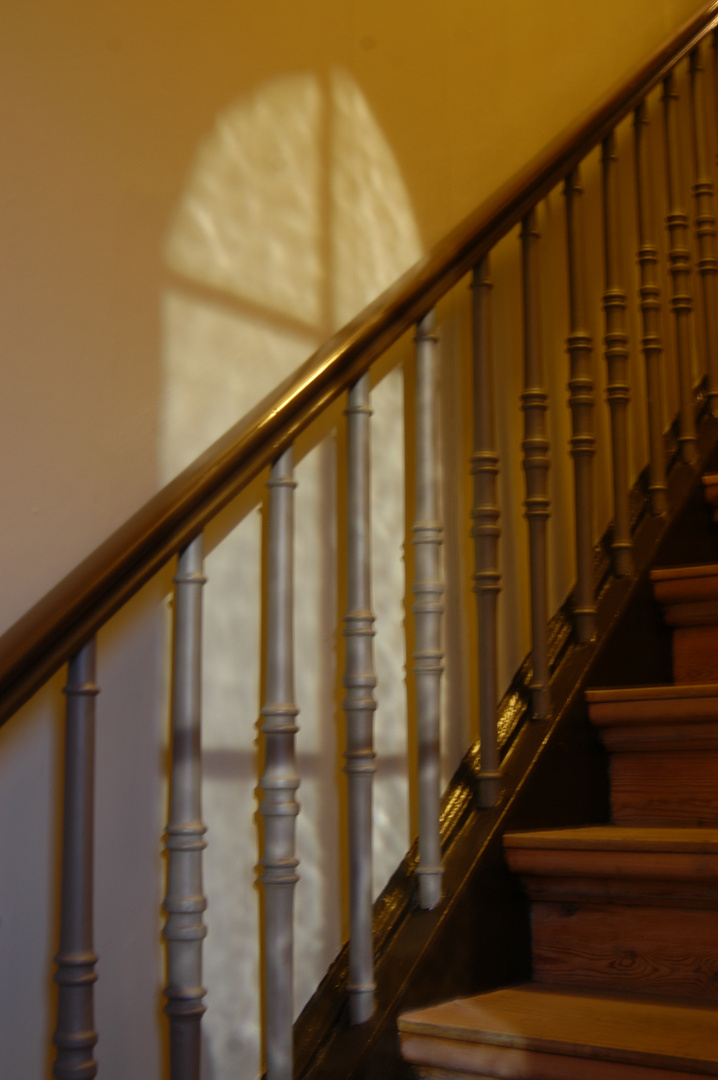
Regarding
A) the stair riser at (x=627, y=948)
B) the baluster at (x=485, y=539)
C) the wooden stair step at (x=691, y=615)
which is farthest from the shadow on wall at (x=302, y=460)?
the wooden stair step at (x=691, y=615)

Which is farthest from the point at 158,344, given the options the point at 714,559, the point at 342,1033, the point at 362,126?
the point at 714,559

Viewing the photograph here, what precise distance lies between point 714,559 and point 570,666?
1.69 ft

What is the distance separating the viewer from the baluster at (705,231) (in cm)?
207

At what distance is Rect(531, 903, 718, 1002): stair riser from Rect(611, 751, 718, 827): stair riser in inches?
8.6

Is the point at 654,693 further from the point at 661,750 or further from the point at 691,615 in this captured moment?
the point at 691,615

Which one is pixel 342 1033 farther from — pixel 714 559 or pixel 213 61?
pixel 213 61

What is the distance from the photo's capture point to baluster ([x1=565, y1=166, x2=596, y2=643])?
1655mm

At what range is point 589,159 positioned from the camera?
224 centimetres

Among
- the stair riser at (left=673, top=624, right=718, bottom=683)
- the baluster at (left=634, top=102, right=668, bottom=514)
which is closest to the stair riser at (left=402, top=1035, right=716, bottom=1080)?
the stair riser at (left=673, top=624, right=718, bottom=683)

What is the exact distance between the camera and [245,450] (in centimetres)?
116

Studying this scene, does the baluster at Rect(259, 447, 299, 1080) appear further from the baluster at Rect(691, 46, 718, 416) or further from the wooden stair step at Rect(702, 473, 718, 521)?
the baluster at Rect(691, 46, 718, 416)

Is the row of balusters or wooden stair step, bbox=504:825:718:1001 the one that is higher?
the row of balusters

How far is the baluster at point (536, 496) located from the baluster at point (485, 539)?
0.30 ft

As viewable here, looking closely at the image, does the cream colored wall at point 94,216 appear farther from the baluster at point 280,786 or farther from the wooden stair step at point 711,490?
the wooden stair step at point 711,490
